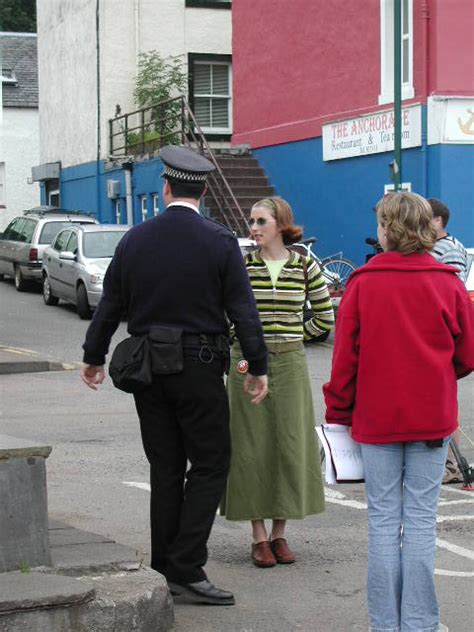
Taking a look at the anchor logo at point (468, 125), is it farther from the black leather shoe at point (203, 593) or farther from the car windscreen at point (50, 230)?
the black leather shoe at point (203, 593)

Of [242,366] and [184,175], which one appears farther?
[242,366]

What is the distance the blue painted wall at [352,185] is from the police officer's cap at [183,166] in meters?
16.3

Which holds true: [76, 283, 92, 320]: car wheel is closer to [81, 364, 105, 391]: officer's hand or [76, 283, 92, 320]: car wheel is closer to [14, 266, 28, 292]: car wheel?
[14, 266, 28, 292]: car wheel

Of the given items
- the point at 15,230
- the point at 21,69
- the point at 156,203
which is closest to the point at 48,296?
the point at 15,230

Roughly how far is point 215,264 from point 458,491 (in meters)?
3.54

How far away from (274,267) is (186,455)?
4.25 ft

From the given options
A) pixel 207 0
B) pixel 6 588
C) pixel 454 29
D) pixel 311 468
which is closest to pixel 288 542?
pixel 311 468

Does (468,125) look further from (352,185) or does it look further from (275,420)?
(275,420)

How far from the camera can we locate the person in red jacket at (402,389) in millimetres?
5078

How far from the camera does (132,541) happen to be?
7.25 metres

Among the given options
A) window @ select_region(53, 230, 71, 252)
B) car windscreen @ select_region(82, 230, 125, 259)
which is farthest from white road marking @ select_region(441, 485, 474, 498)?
window @ select_region(53, 230, 71, 252)

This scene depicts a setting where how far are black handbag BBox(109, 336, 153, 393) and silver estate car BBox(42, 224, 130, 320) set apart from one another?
16.2 m

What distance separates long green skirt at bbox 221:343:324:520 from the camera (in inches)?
266

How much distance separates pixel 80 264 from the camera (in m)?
23.0
